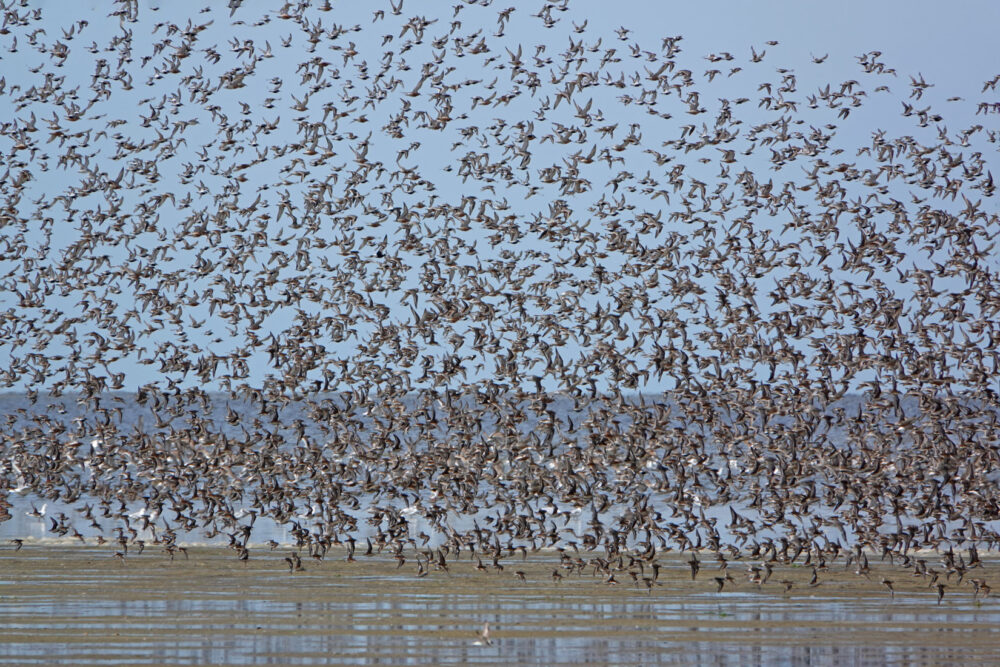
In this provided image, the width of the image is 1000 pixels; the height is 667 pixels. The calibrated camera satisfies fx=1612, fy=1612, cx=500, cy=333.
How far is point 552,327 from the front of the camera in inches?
1371

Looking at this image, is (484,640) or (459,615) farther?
(459,615)

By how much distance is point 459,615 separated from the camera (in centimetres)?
2267

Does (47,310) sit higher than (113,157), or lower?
lower

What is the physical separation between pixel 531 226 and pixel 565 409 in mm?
73244

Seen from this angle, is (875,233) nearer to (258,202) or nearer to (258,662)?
(258,202)

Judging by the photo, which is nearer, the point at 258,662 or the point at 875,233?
the point at 258,662

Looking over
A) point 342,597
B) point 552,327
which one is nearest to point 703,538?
point 552,327

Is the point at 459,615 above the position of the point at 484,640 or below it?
above

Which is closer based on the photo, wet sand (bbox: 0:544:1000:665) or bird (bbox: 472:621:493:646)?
wet sand (bbox: 0:544:1000:665)

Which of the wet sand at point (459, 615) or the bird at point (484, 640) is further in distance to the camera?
the bird at point (484, 640)

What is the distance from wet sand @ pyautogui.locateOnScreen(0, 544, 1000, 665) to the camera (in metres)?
19.4

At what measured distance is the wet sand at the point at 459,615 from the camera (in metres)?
19.4

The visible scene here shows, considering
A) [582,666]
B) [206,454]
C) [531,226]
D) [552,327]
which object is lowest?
[582,666]

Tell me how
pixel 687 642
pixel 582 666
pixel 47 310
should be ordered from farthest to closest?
pixel 47 310 → pixel 687 642 → pixel 582 666
